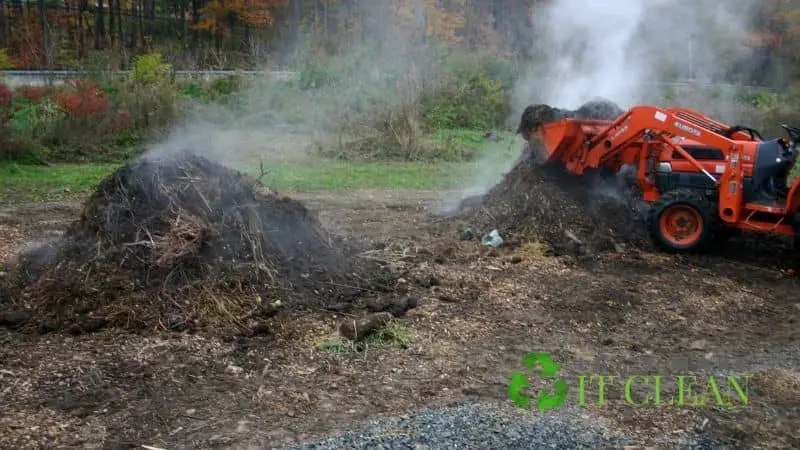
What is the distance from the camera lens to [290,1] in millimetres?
28016

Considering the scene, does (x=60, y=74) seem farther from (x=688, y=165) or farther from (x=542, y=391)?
(x=542, y=391)

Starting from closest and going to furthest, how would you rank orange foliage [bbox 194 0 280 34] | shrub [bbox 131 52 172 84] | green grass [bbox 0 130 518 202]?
green grass [bbox 0 130 518 202]
shrub [bbox 131 52 172 84]
orange foliage [bbox 194 0 280 34]

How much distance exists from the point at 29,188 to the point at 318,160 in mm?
5726

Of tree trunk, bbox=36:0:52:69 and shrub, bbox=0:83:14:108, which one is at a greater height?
tree trunk, bbox=36:0:52:69

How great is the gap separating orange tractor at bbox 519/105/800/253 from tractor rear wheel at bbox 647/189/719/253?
0.01m

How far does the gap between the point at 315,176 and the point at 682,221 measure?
7.27 metres

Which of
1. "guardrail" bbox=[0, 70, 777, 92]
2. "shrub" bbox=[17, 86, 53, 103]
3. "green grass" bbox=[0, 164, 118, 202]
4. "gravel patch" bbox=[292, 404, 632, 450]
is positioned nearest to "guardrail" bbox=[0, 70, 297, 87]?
"guardrail" bbox=[0, 70, 777, 92]

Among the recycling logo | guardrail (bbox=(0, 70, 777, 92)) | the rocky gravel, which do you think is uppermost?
guardrail (bbox=(0, 70, 777, 92))

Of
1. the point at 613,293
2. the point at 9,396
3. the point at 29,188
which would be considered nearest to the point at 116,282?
the point at 9,396

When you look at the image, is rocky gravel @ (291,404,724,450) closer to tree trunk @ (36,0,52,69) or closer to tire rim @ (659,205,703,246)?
tire rim @ (659,205,703,246)

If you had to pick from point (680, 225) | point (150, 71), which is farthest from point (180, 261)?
point (150, 71)

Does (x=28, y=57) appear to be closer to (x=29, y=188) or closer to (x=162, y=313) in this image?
(x=29, y=188)

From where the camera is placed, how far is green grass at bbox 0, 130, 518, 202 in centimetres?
1271

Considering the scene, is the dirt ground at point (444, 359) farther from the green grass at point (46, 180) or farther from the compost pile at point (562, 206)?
the green grass at point (46, 180)
